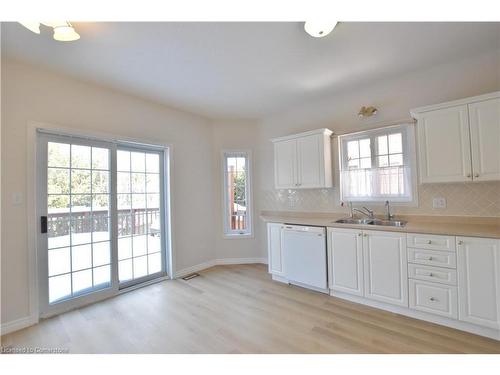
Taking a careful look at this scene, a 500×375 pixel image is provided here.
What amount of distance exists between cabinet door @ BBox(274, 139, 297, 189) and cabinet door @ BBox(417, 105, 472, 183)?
1.55 metres

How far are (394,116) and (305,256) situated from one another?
213cm

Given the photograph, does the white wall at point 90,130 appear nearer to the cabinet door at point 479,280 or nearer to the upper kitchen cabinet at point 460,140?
the upper kitchen cabinet at point 460,140

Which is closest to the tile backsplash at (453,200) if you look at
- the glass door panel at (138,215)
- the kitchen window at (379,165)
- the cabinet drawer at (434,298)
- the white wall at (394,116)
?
the white wall at (394,116)

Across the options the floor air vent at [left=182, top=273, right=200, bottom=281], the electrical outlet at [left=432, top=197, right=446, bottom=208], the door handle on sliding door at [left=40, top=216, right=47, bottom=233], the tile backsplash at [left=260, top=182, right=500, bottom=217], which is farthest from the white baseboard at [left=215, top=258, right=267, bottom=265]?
the electrical outlet at [left=432, top=197, right=446, bottom=208]

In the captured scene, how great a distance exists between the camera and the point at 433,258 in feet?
6.97

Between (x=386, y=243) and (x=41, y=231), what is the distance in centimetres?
363

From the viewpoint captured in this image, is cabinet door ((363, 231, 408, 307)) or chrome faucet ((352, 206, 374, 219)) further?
chrome faucet ((352, 206, 374, 219))

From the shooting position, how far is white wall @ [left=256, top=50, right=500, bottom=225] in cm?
235

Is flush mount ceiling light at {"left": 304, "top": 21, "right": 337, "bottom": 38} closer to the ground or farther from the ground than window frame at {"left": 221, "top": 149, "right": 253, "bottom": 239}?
farther from the ground

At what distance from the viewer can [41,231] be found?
2.36m

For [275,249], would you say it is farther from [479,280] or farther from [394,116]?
[394,116]

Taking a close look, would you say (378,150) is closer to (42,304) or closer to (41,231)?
(41,231)

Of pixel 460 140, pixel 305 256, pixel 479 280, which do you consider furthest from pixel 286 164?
pixel 479 280

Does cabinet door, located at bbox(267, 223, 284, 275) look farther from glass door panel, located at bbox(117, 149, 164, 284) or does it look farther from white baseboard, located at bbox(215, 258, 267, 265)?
glass door panel, located at bbox(117, 149, 164, 284)
